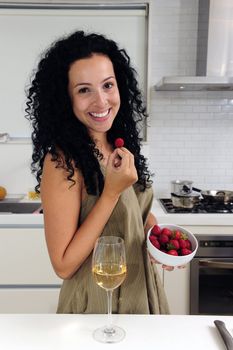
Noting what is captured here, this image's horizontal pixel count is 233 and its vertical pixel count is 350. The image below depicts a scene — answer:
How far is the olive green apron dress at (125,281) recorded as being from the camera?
0.96 metres

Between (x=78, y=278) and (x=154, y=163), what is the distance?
5.76ft

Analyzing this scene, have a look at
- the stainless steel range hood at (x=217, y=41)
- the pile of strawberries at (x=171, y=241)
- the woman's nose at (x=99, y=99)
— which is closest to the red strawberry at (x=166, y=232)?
the pile of strawberries at (x=171, y=241)

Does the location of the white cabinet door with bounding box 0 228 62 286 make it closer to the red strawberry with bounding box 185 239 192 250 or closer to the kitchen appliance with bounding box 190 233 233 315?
the kitchen appliance with bounding box 190 233 233 315

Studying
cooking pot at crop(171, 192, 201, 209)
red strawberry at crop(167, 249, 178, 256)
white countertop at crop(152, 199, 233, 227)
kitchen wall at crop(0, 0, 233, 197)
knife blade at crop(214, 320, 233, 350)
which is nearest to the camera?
knife blade at crop(214, 320, 233, 350)

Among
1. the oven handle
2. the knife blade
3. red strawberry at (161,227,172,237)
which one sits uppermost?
red strawberry at (161,227,172,237)

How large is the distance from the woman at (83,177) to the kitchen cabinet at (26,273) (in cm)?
108

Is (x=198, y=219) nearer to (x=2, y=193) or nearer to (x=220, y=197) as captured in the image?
(x=220, y=197)

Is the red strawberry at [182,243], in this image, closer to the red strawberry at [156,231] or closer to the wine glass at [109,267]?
the red strawberry at [156,231]

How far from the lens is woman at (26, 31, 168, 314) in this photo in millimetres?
889

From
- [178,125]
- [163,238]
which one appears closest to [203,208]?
[178,125]

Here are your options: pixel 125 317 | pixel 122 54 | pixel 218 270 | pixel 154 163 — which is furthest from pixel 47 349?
pixel 154 163

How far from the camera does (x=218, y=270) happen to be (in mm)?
2059

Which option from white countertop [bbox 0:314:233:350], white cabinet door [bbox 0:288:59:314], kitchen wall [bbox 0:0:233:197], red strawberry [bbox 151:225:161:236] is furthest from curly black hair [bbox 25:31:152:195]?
kitchen wall [bbox 0:0:233:197]

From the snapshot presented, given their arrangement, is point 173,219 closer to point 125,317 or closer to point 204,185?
point 204,185
